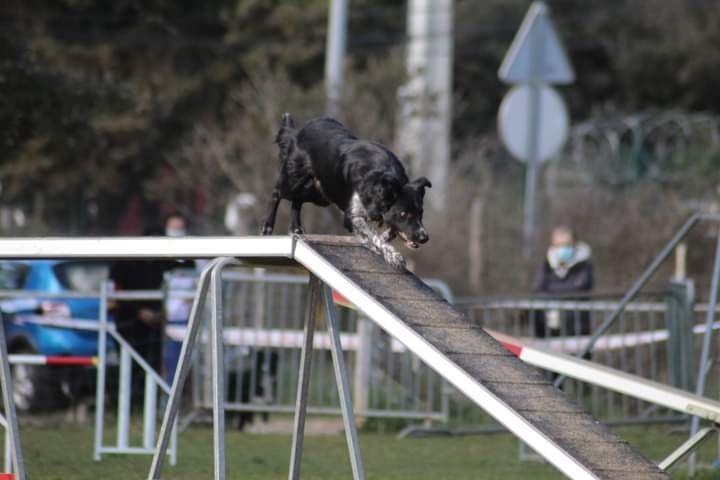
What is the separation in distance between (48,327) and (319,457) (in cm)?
406

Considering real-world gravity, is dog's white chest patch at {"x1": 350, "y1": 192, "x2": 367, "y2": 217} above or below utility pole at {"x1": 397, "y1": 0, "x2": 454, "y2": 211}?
below

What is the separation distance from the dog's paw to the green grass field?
285 centimetres

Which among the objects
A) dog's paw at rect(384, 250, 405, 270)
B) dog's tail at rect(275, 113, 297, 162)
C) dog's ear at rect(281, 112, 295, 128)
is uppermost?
dog's ear at rect(281, 112, 295, 128)

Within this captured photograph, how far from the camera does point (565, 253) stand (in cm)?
1370

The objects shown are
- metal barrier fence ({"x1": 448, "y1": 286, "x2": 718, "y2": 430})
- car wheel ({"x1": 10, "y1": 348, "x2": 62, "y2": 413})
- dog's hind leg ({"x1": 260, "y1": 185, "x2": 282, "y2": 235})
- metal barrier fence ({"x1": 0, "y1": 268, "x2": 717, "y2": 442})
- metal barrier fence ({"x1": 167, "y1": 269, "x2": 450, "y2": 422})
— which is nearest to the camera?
dog's hind leg ({"x1": 260, "y1": 185, "x2": 282, "y2": 235})

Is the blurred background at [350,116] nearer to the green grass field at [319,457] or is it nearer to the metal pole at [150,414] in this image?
the green grass field at [319,457]

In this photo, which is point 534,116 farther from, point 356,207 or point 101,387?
point 356,207

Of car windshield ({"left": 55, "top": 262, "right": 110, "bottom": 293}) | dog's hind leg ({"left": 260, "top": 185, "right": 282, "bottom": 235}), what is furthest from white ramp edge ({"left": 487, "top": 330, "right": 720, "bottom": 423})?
car windshield ({"left": 55, "top": 262, "right": 110, "bottom": 293})

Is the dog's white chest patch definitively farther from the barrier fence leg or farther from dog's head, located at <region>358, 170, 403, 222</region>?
the barrier fence leg

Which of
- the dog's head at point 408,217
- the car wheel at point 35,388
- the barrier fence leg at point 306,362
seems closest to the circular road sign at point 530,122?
the car wheel at point 35,388

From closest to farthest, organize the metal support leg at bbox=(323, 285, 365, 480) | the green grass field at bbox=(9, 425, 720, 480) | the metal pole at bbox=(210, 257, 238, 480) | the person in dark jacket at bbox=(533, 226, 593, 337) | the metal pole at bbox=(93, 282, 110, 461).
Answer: the metal pole at bbox=(210, 257, 238, 480), the metal support leg at bbox=(323, 285, 365, 480), the green grass field at bbox=(9, 425, 720, 480), the metal pole at bbox=(93, 282, 110, 461), the person in dark jacket at bbox=(533, 226, 593, 337)

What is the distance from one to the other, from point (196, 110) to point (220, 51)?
133 centimetres

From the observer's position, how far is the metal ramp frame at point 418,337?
580 cm

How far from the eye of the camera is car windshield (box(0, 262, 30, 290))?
48.0 feet
